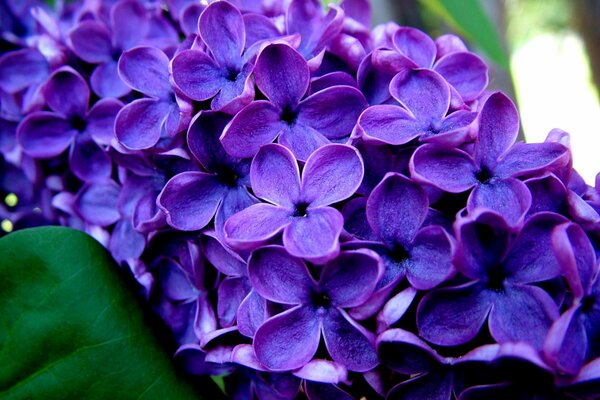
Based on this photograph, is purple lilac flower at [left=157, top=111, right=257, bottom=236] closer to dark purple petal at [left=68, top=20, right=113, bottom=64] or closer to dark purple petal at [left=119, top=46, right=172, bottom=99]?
dark purple petal at [left=119, top=46, right=172, bottom=99]

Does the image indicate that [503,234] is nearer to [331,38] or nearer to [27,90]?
[331,38]

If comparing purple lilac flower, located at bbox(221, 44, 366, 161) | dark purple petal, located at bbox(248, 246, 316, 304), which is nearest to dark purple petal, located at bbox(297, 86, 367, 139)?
purple lilac flower, located at bbox(221, 44, 366, 161)

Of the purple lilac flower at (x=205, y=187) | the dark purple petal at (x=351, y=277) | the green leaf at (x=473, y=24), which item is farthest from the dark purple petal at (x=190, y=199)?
the green leaf at (x=473, y=24)

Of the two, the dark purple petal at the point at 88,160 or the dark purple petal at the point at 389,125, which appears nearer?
the dark purple petal at the point at 389,125

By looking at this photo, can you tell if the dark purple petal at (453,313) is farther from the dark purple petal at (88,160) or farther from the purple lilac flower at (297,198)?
the dark purple petal at (88,160)

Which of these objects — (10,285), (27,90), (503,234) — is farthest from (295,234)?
(27,90)

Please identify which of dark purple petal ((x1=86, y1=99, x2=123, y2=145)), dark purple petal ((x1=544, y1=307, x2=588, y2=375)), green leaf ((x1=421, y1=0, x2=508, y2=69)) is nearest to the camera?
dark purple petal ((x1=544, y1=307, x2=588, y2=375))

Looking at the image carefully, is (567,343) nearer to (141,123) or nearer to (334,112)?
(334,112)
